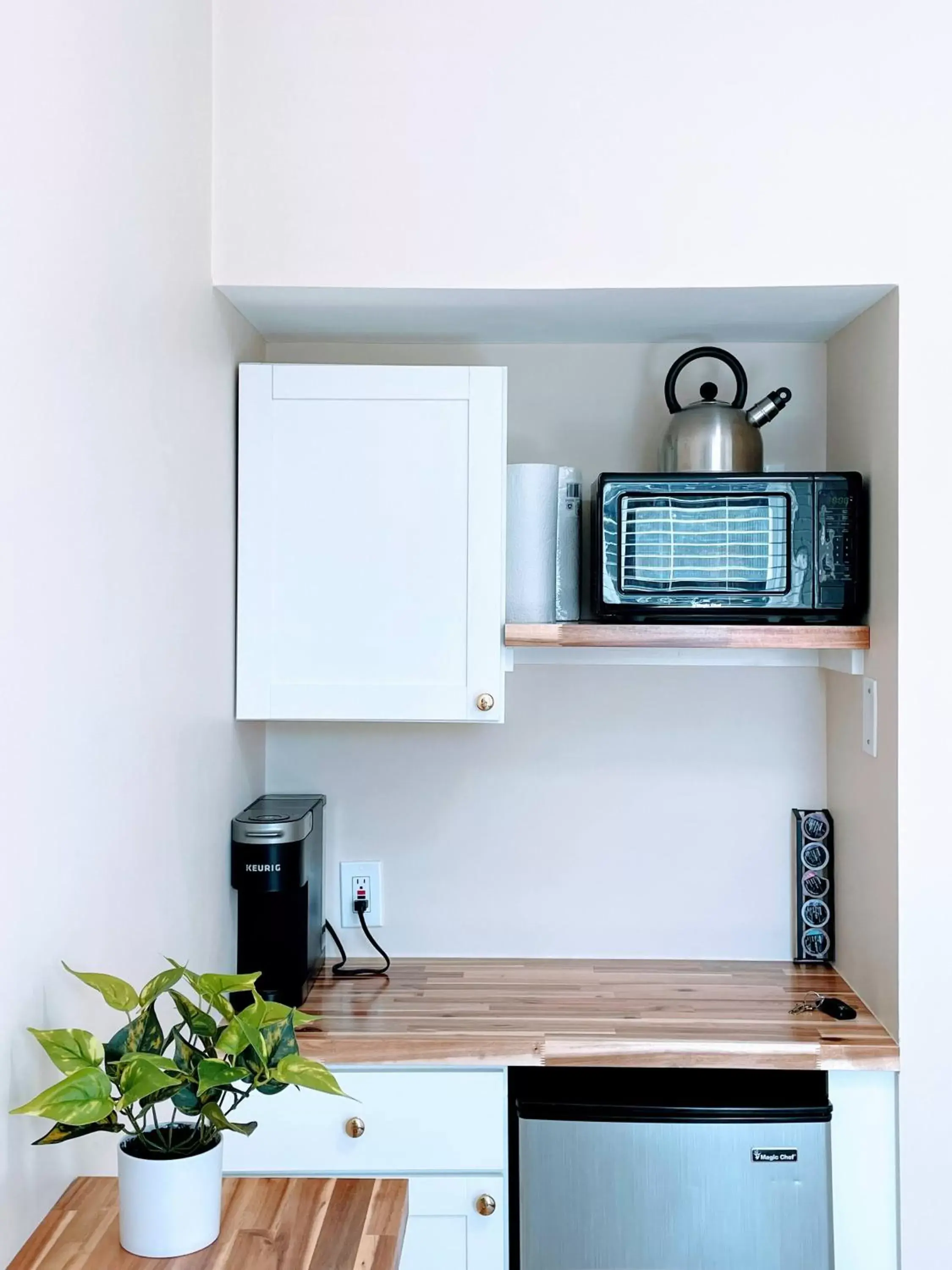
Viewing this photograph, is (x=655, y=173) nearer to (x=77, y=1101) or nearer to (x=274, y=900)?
(x=274, y=900)

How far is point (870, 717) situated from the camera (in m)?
1.96

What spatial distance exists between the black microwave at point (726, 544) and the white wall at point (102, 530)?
0.68 meters

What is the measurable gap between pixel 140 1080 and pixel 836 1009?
135 cm

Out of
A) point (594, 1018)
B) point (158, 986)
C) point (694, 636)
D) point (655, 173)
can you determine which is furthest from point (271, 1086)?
point (655, 173)

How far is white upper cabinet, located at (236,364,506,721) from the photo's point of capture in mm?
1932

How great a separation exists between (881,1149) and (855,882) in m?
0.46

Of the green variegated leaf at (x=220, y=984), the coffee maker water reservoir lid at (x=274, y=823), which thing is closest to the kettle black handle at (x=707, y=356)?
the coffee maker water reservoir lid at (x=274, y=823)

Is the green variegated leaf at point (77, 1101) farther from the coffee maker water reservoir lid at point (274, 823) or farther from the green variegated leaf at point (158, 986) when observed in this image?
the coffee maker water reservoir lid at point (274, 823)

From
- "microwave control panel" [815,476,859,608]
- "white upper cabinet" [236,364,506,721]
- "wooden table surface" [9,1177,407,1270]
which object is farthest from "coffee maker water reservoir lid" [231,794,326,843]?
"microwave control panel" [815,476,859,608]

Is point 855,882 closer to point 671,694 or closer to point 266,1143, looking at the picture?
point 671,694

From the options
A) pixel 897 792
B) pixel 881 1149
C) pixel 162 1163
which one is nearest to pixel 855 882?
pixel 897 792

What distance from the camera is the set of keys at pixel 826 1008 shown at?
1.93m

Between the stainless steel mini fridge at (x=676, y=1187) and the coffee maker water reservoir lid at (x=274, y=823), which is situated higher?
the coffee maker water reservoir lid at (x=274, y=823)

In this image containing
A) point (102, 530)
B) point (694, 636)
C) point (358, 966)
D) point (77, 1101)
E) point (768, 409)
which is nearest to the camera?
point (77, 1101)
